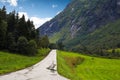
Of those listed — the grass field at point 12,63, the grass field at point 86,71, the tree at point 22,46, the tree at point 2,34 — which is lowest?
the grass field at point 86,71

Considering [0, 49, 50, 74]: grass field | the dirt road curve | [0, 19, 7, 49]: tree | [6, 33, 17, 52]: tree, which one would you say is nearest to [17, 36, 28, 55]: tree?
[6, 33, 17, 52]: tree

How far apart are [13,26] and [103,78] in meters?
69.9

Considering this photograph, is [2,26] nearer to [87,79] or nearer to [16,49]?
[16,49]

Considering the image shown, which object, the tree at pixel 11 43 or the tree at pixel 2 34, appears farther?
the tree at pixel 11 43

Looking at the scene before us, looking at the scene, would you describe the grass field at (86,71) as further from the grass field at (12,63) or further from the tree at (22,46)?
the tree at (22,46)

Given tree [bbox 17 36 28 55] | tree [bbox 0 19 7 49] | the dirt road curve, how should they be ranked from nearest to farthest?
the dirt road curve
tree [bbox 0 19 7 49]
tree [bbox 17 36 28 55]

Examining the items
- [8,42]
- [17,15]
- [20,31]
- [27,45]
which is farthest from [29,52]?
[17,15]

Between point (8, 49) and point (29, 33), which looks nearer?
point (8, 49)

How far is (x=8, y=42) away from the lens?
10744 centimetres

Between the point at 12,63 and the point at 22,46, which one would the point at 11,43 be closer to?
the point at 22,46

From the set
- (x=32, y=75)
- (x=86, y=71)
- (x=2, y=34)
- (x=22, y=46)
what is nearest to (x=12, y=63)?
(x=32, y=75)

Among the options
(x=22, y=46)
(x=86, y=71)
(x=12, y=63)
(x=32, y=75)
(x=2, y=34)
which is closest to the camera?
(x=32, y=75)

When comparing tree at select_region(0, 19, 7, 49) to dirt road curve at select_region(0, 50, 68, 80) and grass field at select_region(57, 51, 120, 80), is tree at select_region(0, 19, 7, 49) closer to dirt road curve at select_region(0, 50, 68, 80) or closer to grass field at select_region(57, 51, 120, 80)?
grass field at select_region(57, 51, 120, 80)

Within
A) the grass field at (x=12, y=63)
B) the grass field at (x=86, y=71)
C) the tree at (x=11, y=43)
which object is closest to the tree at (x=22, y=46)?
the tree at (x=11, y=43)
